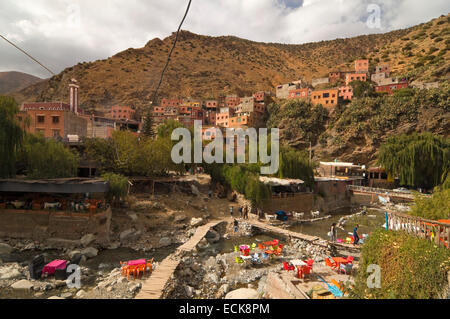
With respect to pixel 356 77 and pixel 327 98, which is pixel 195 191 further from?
pixel 356 77

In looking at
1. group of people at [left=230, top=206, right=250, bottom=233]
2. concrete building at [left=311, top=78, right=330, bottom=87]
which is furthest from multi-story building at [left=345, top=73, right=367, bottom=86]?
group of people at [left=230, top=206, right=250, bottom=233]

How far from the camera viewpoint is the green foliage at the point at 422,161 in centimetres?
3288

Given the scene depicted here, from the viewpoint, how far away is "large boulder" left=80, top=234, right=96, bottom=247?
14.0 metres

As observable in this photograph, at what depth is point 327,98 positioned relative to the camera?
55.8m

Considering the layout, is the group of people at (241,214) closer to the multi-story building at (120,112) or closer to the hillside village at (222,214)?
the hillside village at (222,214)

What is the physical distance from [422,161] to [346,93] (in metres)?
28.1

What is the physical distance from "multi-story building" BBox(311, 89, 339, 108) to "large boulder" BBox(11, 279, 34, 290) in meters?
59.5

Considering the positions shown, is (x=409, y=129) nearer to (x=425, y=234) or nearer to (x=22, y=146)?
(x=425, y=234)

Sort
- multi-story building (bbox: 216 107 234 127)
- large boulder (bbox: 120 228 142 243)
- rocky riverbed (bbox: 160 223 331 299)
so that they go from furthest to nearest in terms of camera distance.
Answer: multi-story building (bbox: 216 107 234 127) < large boulder (bbox: 120 228 142 243) < rocky riverbed (bbox: 160 223 331 299)

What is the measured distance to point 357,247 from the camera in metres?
13.6

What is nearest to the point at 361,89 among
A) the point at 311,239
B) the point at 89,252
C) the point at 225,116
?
the point at 225,116

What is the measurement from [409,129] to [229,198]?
40064 millimetres

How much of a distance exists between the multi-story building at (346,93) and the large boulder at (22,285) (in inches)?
2478

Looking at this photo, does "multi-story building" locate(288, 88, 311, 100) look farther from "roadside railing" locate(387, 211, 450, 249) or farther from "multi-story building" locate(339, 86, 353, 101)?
A: "roadside railing" locate(387, 211, 450, 249)
